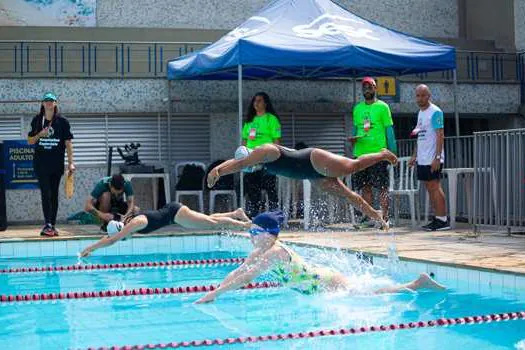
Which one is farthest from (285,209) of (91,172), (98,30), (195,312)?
(195,312)

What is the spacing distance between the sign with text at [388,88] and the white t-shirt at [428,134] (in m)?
3.56

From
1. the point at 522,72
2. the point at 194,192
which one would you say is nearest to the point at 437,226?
the point at 194,192

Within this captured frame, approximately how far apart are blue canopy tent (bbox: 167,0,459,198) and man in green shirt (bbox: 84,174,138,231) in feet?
6.41

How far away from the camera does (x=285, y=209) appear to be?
1281 centimetres

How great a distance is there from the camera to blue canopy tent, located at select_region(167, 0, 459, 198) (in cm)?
1180

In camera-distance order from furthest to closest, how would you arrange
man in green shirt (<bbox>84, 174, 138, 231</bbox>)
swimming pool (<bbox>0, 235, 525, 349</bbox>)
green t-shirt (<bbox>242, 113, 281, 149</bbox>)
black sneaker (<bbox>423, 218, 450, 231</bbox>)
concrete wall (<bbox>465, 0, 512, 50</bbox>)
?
concrete wall (<bbox>465, 0, 512, 50</bbox>) → green t-shirt (<bbox>242, 113, 281, 149</bbox>) → black sneaker (<bbox>423, 218, 450, 231</bbox>) → man in green shirt (<bbox>84, 174, 138, 231</bbox>) → swimming pool (<bbox>0, 235, 525, 349</bbox>)

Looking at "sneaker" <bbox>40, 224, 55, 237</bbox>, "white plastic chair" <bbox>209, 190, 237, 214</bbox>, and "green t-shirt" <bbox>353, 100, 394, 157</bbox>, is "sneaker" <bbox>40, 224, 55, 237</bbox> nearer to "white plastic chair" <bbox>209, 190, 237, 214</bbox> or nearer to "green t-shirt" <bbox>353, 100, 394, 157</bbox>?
"white plastic chair" <bbox>209, 190, 237, 214</bbox>

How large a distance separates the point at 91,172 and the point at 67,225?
96 centimetres

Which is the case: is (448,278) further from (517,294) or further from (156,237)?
(156,237)

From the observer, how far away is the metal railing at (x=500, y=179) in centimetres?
1012

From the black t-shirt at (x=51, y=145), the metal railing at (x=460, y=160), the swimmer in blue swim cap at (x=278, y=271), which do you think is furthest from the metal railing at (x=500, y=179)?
the black t-shirt at (x=51, y=145)

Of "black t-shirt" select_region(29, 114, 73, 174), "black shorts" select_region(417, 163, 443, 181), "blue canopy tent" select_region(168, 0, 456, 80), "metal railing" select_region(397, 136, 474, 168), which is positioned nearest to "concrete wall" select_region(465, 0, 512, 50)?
"blue canopy tent" select_region(168, 0, 456, 80)

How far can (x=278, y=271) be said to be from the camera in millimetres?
7031

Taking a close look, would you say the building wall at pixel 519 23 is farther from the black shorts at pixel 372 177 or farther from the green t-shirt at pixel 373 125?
the black shorts at pixel 372 177
